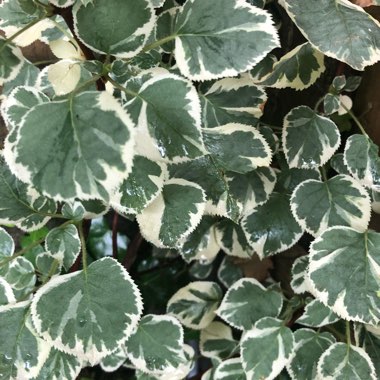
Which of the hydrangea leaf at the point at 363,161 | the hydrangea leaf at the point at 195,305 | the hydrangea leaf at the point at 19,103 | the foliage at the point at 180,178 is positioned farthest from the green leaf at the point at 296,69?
the hydrangea leaf at the point at 195,305

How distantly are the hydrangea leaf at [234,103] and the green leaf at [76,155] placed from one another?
1.09 feet

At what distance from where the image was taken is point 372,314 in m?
0.70

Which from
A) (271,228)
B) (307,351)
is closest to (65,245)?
(271,228)

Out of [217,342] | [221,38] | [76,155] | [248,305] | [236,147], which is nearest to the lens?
[76,155]

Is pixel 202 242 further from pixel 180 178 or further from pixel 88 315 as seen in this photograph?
pixel 88 315

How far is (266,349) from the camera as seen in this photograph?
86cm

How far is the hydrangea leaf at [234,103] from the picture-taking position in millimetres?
780

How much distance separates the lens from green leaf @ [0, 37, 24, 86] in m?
0.75

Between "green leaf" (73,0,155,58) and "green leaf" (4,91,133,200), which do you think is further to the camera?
"green leaf" (73,0,155,58)

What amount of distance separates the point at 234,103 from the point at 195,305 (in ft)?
1.50

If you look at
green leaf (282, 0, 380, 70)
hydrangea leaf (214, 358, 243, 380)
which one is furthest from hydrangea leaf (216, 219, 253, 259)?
green leaf (282, 0, 380, 70)

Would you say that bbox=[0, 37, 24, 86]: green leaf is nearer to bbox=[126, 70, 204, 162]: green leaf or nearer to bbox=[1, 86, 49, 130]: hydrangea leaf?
bbox=[1, 86, 49, 130]: hydrangea leaf

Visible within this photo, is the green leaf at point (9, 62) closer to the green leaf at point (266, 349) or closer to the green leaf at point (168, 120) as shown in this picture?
the green leaf at point (168, 120)

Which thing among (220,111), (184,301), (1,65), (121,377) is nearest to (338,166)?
(220,111)
